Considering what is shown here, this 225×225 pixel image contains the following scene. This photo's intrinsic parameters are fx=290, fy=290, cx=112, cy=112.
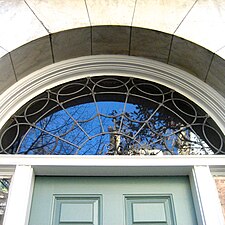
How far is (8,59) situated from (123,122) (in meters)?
1.19

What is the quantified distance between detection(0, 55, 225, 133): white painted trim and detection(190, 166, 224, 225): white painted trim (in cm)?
54

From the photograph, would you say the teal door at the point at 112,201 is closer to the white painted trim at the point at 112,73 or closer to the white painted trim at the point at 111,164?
the white painted trim at the point at 111,164

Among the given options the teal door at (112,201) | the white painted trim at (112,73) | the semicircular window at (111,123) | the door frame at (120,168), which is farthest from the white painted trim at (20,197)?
the white painted trim at (112,73)

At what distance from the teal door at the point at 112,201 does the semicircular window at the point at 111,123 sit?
253mm

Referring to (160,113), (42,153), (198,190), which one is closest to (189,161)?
(198,190)

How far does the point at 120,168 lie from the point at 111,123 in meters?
0.48

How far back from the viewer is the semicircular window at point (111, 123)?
8.55ft

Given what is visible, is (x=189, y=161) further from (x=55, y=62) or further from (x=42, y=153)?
(x=55, y=62)

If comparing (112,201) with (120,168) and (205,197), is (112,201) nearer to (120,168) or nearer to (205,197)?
(120,168)

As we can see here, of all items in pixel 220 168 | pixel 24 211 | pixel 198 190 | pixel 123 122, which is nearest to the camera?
pixel 24 211

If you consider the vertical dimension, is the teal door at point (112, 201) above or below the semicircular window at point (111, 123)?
below

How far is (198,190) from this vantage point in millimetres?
2328

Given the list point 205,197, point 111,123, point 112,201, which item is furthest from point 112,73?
point 205,197

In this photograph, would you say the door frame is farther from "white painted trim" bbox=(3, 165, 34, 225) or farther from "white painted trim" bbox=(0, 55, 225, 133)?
"white painted trim" bbox=(0, 55, 225, 133)
